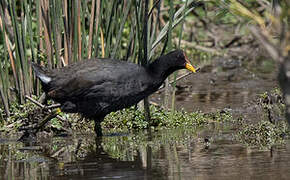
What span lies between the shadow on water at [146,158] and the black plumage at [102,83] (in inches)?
13.5

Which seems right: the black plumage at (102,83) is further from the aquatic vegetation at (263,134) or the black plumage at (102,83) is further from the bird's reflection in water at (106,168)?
the aquatic vegetation at (263,134)

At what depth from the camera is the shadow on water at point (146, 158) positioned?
4.61 metres

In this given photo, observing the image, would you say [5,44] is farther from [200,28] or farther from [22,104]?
[200,28]

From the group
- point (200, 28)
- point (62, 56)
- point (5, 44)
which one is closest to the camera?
point (5, 44)

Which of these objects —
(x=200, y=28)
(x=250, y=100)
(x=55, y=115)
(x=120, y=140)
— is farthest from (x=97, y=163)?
(x=200, y=28)

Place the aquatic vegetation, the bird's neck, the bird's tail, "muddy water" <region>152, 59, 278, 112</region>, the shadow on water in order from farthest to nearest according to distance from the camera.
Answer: "muddy water" <region>152, 59, 278, 112</region>
the bird's tail
the bird's neck
the aquatic vegetation
the shadow on water

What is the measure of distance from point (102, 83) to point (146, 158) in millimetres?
1360

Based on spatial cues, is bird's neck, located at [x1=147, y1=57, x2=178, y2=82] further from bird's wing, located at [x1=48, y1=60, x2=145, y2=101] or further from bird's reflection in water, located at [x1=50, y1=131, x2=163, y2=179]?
bird's reflection in water, located at [x1=50, y1=131, x2=163, y2=179]

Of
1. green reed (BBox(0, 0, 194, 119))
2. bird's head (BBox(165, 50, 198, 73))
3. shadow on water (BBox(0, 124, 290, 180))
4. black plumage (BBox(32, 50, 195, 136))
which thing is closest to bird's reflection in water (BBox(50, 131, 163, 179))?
shadow on water (BBox(0, 124, 290, 180))

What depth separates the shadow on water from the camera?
4.61 meters

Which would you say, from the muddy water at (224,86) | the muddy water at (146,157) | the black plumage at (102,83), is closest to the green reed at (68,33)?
the black plumage at (102,83)

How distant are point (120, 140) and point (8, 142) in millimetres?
1186

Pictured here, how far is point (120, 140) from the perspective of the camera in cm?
640

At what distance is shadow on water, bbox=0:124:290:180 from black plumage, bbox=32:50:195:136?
0.34 meters
